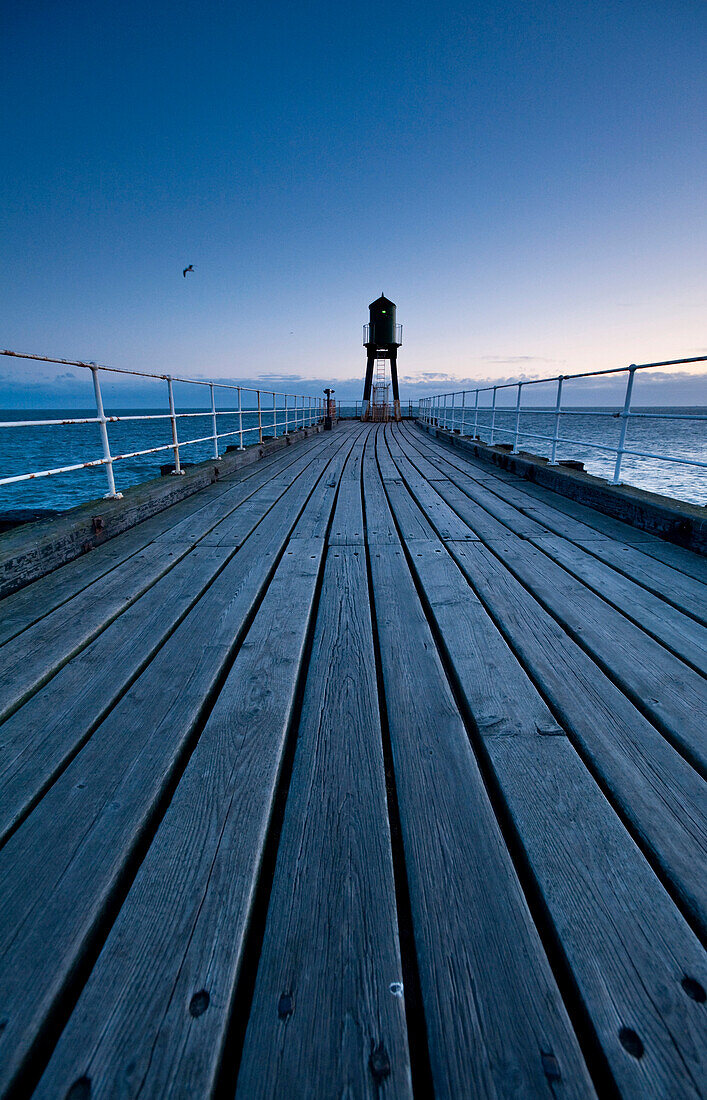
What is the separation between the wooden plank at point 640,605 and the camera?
153 cm

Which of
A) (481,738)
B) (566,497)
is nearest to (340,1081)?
(481,738)

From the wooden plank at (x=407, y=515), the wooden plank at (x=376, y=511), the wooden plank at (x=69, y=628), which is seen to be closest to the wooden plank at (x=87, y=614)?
the wooden plank at (x=69, y=628)

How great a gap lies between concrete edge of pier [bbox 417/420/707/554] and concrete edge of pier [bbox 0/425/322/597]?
291 centimetres

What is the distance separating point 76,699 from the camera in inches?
50.3

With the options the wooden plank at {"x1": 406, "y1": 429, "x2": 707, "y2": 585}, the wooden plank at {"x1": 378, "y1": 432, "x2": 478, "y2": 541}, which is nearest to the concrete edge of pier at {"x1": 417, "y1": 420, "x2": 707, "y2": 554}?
the wooden plank at {"x1": 406, "y1": 429, "x2": 707, "y2": 585}

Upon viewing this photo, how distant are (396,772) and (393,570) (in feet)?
3.88

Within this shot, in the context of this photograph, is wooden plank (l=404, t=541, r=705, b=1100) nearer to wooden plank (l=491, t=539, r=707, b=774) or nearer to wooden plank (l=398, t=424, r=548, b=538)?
wooden plank (l=491, t=539, r=707, b=774)

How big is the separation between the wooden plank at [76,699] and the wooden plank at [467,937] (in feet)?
2.40

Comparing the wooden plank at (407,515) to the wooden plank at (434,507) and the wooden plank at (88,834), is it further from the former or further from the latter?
the wooden plank at (88,834)

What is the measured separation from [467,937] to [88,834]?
0.67 metres

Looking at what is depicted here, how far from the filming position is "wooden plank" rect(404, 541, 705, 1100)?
61cm

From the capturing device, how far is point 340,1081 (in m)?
0.58

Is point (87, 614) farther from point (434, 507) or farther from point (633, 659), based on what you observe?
point (434, 507)

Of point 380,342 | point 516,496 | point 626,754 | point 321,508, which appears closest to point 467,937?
point 626,754
